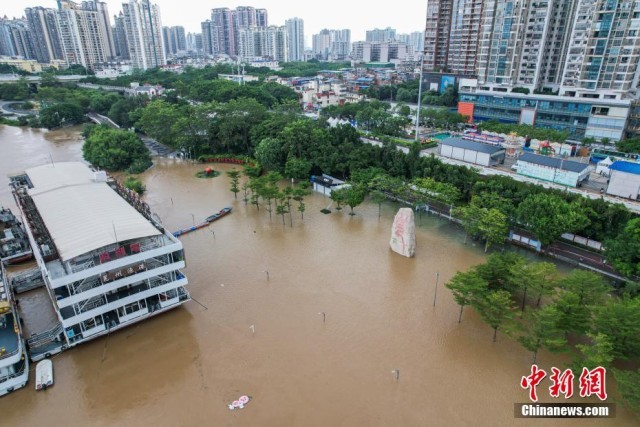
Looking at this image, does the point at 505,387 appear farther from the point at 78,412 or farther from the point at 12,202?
the point at 12,202

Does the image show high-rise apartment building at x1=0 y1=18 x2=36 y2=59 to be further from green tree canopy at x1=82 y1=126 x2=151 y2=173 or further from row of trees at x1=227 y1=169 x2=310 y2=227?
row of trees at x1=227 y1=169 x2=310 y2=227

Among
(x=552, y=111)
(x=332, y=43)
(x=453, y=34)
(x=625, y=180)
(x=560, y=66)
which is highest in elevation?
(x=332, y=43)

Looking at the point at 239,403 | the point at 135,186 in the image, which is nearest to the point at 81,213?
the point at 239,403

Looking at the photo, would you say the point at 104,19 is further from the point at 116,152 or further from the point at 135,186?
the point at 135,186

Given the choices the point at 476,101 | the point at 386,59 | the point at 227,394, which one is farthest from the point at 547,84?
the point at 386,59

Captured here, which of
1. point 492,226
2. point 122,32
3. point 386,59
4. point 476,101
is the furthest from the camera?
point 386,59

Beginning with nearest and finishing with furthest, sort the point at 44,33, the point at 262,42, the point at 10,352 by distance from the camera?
the point at 10,352, the point at 44,33, the point at 262,42

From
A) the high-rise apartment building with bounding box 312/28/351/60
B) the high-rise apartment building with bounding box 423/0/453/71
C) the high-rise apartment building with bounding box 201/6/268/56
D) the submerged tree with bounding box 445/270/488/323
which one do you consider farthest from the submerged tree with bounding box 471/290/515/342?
the high-rise apartment building with bounding box 312/28/351/60
